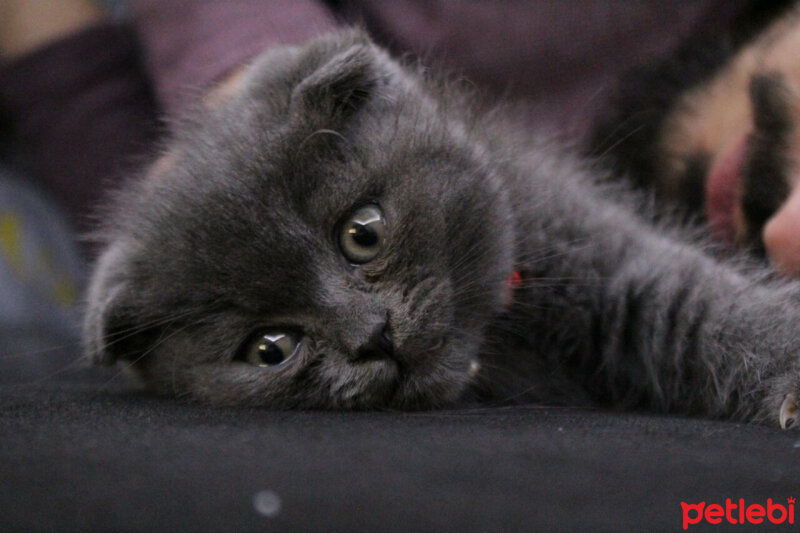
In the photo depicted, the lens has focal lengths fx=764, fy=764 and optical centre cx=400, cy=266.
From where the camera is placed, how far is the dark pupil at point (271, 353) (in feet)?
4.06

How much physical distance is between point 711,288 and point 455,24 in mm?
1118

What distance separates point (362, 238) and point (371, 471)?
19.2 inches

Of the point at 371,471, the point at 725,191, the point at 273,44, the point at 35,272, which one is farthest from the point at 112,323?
the point at 725,191

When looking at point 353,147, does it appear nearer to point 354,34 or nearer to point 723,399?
point 354,34

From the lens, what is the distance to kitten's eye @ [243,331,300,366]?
123cm

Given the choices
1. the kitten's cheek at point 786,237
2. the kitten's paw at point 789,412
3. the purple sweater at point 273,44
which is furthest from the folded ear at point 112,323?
the kitten's cheek at point 786,237

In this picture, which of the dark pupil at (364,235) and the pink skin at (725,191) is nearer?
the dark pupil at (364,235)

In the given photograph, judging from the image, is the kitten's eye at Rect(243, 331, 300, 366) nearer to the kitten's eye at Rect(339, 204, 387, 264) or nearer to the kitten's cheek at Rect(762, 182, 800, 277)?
the kitten's eye at Rect(339, 204, 387, 264)


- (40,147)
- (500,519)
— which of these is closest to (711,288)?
(500,519)

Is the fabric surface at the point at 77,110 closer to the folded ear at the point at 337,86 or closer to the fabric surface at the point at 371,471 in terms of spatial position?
the folded ear at the point at 337,86

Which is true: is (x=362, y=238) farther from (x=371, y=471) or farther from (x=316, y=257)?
(x=371, y=471)

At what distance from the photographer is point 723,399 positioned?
1.20 meters

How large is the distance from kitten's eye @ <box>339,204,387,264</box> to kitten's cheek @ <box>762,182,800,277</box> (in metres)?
0.75

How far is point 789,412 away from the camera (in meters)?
1.10
